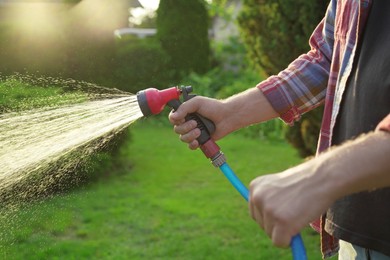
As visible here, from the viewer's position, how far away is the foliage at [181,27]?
11.8m

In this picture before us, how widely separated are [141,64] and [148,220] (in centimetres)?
517

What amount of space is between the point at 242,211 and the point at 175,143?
151 inches

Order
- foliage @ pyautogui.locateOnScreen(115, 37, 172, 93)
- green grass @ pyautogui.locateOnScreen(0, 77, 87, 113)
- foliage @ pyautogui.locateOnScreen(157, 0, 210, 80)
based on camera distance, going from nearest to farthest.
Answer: green grass @ pyautogui.locateOnScreen(0, 77, 87, 113) → foliage @ pyautogui.locateOnScreen(115, 37, 172, 93) → foliage @ pyautogui.locateOnScreen(157, 0, 210, 80)

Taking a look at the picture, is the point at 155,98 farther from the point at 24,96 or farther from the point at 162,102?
the point at 24,96

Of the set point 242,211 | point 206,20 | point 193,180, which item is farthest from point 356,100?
point 206,20

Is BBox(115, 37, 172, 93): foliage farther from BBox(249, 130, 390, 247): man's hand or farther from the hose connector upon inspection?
Answer: BBox(249, 130, 390, 247): man's hand

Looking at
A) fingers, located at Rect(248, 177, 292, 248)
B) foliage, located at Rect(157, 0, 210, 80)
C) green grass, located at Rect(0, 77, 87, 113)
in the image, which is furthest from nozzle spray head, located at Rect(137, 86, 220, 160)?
foliage, located at Rect(157, 0, 210, 80)

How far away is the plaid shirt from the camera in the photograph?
1.92 metres

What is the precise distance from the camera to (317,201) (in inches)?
50.7

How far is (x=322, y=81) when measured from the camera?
217cm

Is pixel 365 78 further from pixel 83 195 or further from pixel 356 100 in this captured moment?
pixel 83 195

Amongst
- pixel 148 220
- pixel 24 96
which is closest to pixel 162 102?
pixel 24 96

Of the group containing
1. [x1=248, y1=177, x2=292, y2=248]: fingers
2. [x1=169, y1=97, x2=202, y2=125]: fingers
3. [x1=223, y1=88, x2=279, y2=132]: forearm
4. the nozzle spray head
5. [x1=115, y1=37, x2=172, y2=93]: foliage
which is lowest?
[x1=248, y1=177, x2=292, y2=248]: fingers

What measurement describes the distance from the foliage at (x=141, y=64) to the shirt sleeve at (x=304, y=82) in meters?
7.08
